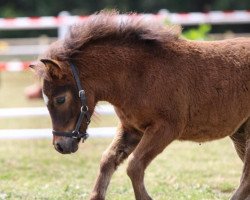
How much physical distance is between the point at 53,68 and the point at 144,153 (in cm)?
111

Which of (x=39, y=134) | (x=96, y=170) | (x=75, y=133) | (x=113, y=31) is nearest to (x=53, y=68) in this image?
(x=75, y=133)

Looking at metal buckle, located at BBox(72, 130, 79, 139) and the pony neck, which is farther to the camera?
the pony neck

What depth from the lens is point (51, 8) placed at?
122 ft

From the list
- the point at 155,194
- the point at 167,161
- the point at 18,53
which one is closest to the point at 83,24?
the point at 155,194

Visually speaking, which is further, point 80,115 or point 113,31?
point 113,31

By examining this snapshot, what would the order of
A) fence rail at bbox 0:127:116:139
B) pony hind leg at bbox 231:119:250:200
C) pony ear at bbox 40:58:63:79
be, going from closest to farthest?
pony ear at bbox 40:58:63:79, pony hind leg at bbox 231:119:250:200, fence rail at bbox 0:127:116:139

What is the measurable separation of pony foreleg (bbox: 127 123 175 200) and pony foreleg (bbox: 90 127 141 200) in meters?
0.36

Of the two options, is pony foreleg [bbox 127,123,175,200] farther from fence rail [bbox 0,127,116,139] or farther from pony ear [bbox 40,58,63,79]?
fence rail [bbox 0,127,116,139]

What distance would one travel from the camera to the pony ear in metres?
6.89

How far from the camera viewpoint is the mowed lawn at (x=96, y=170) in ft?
28.1

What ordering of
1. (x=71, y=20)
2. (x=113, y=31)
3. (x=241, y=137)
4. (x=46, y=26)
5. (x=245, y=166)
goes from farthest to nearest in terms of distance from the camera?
(x=46, y=26), (x=71, y=20), (x=241, y=137), (x=245, y=166), (x=113, y=31)

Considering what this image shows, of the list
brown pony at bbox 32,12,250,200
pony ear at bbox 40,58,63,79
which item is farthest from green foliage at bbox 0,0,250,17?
pony ear at bbox 40,58,63,79

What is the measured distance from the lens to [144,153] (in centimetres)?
694

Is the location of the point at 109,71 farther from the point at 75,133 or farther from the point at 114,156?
the point at 114,156
